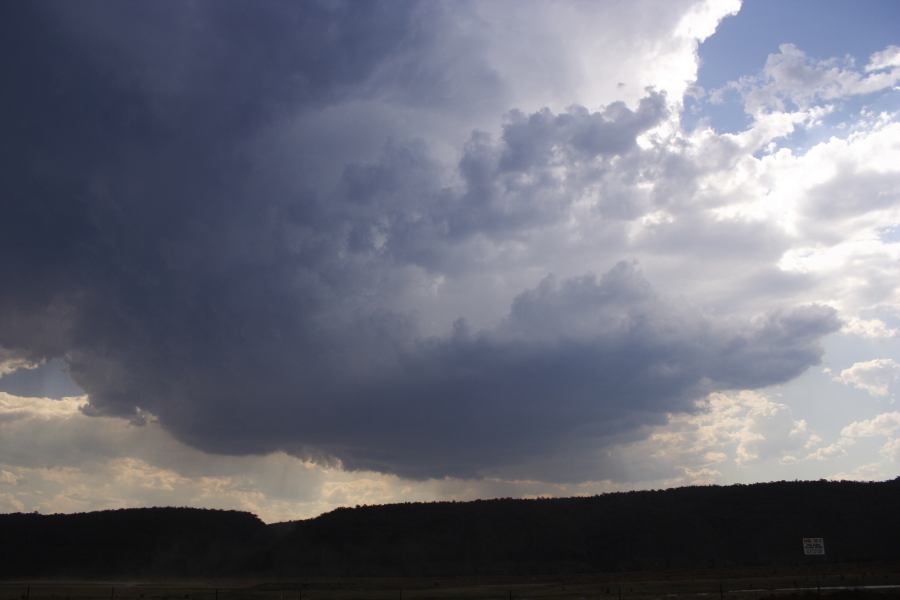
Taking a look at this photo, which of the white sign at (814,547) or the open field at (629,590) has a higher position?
the white sign at (814,547)

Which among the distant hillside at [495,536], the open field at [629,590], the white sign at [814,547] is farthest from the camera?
the distant hillside at [495,536]

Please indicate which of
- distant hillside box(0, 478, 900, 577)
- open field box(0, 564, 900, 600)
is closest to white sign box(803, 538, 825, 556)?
open field box(0, 564, 900, 600)

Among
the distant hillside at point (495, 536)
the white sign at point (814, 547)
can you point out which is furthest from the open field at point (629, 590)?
the distant hillside at point (495, 536)

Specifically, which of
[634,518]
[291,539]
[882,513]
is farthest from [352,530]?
[882,513]

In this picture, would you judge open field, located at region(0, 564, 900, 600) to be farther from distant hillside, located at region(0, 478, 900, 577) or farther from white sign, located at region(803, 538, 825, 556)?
distant hillside, located at region(0, 478, 900, 577)

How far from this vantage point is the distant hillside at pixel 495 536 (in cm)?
12344

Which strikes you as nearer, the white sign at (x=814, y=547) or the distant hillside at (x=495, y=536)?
the white sign at (x=814, y=547)

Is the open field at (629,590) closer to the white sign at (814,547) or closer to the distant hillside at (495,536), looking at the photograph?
the white sign at (814,547)

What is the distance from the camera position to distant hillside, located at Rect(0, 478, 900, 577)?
123m

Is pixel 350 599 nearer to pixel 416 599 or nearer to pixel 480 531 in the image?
pixel 416 599

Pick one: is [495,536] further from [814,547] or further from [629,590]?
[814,547]

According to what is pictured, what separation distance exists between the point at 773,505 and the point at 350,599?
317 feet

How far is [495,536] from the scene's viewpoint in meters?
139

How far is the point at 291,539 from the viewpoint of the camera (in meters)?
146
